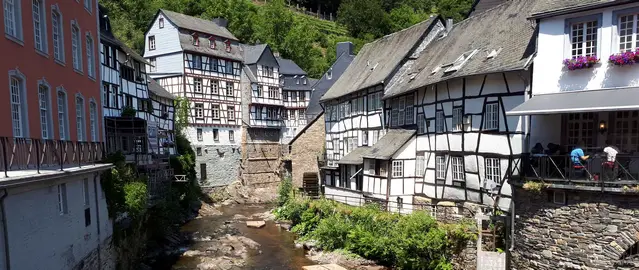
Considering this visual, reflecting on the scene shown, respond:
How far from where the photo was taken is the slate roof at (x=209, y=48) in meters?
35.9

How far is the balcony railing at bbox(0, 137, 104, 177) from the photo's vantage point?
9.28 meters

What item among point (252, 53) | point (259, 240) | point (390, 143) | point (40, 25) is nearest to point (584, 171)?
point (390, 143)

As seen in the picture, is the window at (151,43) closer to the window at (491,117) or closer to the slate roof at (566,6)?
the window at (491,117)

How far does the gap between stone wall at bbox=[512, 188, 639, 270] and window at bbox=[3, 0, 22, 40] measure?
51.4ft

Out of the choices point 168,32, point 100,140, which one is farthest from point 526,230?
point 168,32

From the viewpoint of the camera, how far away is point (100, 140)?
16.5 metres

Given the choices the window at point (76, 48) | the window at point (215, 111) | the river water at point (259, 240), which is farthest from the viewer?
the window at point (215, 111)

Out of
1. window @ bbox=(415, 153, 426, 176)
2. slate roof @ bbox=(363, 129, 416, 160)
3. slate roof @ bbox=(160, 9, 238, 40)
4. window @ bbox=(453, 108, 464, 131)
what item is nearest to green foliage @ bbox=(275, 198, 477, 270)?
slate roof @ bbox=(363, 129, 416, 160)

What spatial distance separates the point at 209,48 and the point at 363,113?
732 inches

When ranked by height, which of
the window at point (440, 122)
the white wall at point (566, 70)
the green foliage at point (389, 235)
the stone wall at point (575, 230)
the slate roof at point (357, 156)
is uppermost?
the white wall at point (566, 70)

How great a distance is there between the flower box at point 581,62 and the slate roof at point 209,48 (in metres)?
30.1

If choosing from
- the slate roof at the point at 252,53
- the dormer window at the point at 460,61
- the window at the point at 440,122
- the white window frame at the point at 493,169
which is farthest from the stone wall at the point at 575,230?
the slate roof at the point at 252,53

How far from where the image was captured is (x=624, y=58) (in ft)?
39.5

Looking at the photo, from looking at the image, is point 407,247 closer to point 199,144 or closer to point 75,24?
point 75,24
